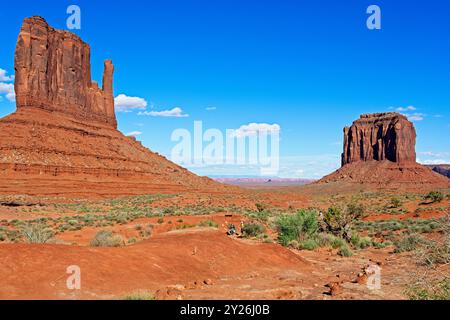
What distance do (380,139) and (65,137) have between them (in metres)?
97.3

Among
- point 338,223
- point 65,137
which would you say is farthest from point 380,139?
point 338,223

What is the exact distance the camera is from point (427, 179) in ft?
362

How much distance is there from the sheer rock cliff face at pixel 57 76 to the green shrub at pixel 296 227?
62.9m

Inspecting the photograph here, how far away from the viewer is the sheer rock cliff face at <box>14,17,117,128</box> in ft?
229

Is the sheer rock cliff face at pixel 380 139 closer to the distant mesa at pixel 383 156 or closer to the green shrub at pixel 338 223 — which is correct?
the distant mesa at pixel 383 156

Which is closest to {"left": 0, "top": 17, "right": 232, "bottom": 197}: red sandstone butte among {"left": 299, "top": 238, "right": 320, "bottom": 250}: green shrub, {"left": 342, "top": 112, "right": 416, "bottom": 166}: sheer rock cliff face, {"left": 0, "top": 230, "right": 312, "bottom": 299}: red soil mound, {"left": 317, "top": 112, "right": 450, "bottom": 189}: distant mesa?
{"left": 299, "top": 238, "right": 320, "bottom": 250}: green shrub

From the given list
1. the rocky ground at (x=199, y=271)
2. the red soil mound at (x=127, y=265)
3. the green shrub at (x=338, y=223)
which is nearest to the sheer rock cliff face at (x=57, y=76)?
the green shrub at (x=338, y=223)

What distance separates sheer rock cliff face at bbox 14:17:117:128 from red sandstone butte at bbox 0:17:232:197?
0.17 meters

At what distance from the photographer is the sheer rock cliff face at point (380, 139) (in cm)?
12150

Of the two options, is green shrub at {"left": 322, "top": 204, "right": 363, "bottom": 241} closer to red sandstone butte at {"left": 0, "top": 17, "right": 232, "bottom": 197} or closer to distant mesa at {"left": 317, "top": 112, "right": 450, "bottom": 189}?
red sandstone butte at {"left": 0, "top": 17, "right": 232, "bottom": 197}

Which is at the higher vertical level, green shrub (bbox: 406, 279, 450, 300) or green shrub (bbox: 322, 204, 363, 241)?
green shrub (bbox: 406, 279, 450, 300)

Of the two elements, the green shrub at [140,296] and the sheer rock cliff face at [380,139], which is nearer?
the green shrub at [140,296]
